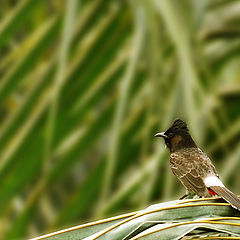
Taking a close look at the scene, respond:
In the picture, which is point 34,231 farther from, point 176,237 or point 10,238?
point 176,237

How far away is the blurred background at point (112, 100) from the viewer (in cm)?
350

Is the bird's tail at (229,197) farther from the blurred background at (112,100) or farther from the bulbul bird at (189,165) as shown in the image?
the blurred background at (112,100)

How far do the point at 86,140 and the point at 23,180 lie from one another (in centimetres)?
40

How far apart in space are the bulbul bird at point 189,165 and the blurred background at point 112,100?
59cm

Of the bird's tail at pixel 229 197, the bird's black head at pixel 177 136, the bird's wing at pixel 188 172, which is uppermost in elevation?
the bird's black head at pixel 177 136

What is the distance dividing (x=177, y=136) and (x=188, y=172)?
16 centimetres

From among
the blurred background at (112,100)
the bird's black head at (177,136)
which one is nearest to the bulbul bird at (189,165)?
the bird's black head at (177,136)

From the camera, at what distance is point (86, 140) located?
4.30m

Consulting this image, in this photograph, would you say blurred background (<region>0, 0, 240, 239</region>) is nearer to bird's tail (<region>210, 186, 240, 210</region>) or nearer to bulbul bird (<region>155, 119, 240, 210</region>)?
bulbul bird (<region>155, 119, 240, 210</region>)

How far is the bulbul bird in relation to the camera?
2.37m

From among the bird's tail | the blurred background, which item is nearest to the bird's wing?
the bird's tail

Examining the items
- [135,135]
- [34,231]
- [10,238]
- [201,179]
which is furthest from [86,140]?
[201,179]

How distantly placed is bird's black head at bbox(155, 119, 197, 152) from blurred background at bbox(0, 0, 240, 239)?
58 centimetres

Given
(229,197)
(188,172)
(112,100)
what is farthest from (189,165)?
(112,100)
